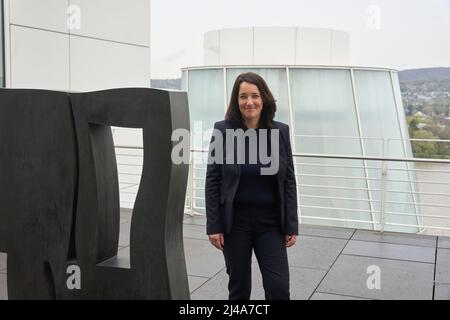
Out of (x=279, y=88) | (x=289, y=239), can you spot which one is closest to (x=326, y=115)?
(x=279, y=88)

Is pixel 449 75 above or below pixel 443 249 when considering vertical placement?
above

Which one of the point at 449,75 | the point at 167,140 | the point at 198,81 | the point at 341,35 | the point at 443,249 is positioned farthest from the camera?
the point at 341,35

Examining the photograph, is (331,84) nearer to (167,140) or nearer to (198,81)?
(198,81)

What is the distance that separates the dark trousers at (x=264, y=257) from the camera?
3.02 m

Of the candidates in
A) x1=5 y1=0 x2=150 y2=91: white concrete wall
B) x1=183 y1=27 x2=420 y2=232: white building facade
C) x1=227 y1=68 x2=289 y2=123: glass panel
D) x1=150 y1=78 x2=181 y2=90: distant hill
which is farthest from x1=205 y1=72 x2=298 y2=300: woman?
x1=227 y1=68 x2=289 y2=123: glass panel

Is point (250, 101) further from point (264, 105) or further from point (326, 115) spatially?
point (326, 115)

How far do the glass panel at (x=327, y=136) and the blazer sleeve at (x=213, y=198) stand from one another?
846 cm

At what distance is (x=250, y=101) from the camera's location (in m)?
2.93

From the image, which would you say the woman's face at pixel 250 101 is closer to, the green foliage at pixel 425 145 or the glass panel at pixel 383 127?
the green foliage at pixel 425 145

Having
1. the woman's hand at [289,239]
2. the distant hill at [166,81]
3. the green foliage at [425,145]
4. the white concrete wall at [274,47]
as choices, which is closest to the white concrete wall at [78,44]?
the distant hill at [166,81]

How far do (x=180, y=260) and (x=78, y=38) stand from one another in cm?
639

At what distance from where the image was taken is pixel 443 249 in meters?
6.01
